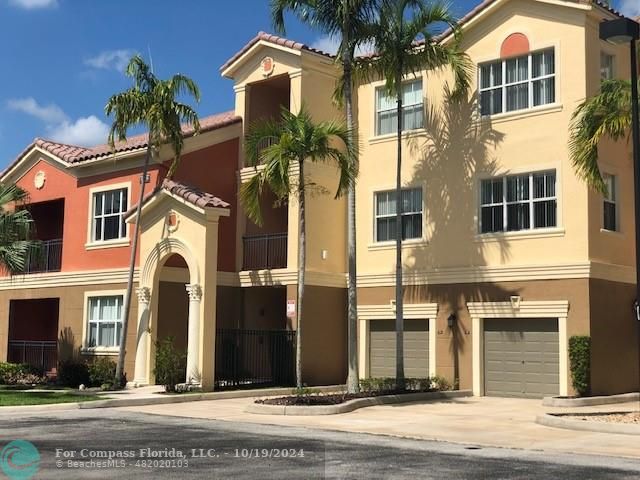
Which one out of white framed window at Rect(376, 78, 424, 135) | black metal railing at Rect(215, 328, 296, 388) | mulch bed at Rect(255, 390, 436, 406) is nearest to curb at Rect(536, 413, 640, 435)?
mulch bed at Rect(255, 390, 436, 406)

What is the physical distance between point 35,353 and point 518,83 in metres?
19.8

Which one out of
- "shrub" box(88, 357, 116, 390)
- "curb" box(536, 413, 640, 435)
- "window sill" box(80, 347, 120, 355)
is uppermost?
"window sill" box(80, 347, 120, 355)

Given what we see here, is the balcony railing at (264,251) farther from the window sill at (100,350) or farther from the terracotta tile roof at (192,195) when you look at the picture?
the window sill at (100,350)

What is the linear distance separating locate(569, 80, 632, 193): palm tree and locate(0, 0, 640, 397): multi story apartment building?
136 inches

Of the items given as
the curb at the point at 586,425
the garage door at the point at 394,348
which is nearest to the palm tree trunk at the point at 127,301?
the garage door at the point at 394,348

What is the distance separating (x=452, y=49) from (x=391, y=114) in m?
3.33

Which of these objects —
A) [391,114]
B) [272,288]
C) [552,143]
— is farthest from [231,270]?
[552,143]

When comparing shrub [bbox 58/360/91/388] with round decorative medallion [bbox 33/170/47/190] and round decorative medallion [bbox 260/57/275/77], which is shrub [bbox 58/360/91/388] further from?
round decorative medallion [bbox 260/57/275/77]

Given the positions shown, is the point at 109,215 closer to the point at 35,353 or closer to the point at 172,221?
the point at 172,221

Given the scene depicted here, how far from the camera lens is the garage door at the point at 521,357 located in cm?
2248

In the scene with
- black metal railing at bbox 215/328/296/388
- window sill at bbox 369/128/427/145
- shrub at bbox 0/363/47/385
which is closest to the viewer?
black metal railing at bbox 215/328/296/388

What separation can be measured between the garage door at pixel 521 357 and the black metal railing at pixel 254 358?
599 centimetres

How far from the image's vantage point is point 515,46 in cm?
2392

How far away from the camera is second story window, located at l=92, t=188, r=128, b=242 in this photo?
28.1 metres
